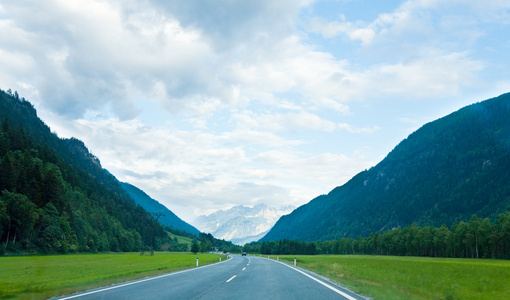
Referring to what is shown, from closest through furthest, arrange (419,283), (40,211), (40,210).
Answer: (419,283)
(40,211)
(40,210)

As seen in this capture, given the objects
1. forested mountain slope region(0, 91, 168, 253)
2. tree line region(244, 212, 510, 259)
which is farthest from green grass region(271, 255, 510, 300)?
tree line region(244, 212, 510, 259)

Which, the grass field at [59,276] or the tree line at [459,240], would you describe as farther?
the tree line at [459,240]

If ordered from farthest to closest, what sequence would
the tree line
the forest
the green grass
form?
the tree line, the forest, the green grass

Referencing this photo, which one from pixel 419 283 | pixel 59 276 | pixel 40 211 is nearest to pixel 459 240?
pixel 419 283

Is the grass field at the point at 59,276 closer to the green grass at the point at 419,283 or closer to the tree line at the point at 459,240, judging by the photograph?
the green grass at the point at 419,283

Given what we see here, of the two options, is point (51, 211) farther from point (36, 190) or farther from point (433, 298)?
point (433, 298)

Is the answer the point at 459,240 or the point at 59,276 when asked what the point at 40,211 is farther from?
the point at 459,240

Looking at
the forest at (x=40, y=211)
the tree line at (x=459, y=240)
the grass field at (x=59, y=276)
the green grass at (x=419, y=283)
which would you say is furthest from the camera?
the tree line at (x=459, y=240)

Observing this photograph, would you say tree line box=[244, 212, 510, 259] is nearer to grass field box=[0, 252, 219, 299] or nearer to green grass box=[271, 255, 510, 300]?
green grass box=[271, 255, 510, 300]

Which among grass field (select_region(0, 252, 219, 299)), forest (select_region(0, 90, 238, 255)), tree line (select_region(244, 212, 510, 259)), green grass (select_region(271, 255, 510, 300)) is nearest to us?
grass field (select_region(0, 252, 219, 299))

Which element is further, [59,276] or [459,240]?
[459,240]

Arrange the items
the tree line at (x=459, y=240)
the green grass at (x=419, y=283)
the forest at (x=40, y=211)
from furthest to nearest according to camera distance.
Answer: the tree line at (x=459, y=240)
the forest at (x=40, y=211)
the green grass at (x=419, y=283)


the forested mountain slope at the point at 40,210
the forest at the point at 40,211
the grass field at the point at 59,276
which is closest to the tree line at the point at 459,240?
the forest at the point at 40,211

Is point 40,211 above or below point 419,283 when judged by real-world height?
above
